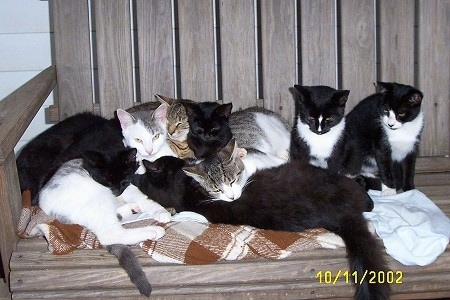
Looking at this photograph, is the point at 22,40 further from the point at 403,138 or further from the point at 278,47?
the point at 403,138

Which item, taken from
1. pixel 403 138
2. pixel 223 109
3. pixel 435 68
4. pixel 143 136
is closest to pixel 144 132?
pixel 143 136

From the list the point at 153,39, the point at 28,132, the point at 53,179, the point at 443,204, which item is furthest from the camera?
the point at 28,132

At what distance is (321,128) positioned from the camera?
8.38ft

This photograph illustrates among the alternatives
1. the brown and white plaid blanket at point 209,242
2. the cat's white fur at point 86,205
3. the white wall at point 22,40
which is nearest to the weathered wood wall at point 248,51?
the white wall at point 22,40

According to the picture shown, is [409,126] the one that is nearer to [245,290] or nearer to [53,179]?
[245,290]

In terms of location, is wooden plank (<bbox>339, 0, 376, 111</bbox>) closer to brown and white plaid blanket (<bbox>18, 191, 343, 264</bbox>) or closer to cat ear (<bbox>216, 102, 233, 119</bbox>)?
cat ear (<bbox>216, 102, 233, 119</bbox>)

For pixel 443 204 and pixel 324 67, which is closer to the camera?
pixel 443 204

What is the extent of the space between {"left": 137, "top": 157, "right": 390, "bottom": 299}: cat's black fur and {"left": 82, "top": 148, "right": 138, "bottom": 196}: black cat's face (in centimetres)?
→ 26

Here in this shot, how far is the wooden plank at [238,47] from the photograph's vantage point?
9.48ft

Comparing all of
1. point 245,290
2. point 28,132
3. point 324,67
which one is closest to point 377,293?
point 245,290

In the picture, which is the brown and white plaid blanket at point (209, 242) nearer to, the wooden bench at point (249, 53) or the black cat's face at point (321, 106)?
the black cat's face at point (321, 106)

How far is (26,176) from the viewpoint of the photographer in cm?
246

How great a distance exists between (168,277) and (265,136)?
0.98 metres

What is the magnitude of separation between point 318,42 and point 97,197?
141 centimetres
